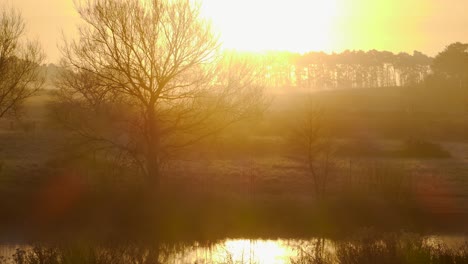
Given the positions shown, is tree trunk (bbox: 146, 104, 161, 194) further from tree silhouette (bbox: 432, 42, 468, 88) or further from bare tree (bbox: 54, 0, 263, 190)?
tree silhouette (bbox: 432, 42, 468, 88)

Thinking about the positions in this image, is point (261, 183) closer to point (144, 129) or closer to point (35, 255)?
point (144, 129)

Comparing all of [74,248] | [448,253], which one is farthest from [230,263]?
[448,253]

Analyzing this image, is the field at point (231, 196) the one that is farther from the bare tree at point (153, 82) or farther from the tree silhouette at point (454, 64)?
the tree silhouette at point (454, 64)

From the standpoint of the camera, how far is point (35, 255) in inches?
687

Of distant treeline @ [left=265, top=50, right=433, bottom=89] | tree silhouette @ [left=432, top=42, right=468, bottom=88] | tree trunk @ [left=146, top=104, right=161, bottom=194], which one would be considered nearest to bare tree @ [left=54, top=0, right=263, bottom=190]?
tree trunk @ [left=146, top=104, right=161, bottom=194]

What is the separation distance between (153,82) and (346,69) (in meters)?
146

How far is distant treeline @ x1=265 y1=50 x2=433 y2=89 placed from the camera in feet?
525

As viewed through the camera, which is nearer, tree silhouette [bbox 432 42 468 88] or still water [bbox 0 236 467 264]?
still water [bbox 0 236 467 264]

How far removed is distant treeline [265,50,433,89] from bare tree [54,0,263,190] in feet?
413

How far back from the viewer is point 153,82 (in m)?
29.9

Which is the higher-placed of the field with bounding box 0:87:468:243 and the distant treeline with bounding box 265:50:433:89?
the distant treeline with bounding box 265:50:433:89

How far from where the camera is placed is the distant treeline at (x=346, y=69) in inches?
6297

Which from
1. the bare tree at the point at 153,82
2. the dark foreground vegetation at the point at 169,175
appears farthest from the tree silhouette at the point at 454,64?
the bare tree at the point at 153,82

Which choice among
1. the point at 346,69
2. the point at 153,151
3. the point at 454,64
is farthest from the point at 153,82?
the point at 346,69
